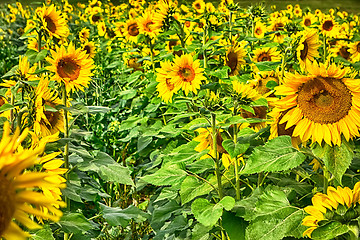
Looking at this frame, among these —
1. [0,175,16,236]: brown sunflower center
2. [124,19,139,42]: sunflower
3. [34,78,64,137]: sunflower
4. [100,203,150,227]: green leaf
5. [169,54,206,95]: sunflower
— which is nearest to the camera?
[0,175,16,236]: brown sunflower center

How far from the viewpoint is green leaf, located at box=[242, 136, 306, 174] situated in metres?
1.50

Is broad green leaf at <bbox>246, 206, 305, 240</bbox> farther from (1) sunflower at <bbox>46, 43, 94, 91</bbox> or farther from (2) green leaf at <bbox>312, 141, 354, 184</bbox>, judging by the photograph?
(1) sunflower at <bbox>46, 43, 94, 91</bbox>

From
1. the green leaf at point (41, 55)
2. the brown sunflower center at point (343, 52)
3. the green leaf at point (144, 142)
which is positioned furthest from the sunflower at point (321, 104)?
the brown sunflower center at point (343, 52)

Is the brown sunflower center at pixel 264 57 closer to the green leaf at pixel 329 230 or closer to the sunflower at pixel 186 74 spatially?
the sunflower at pixel 186 74

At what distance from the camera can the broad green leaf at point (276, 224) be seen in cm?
148

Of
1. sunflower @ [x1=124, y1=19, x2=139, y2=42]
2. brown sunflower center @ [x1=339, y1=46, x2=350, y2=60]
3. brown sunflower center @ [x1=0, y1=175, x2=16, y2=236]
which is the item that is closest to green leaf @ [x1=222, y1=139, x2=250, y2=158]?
brown sunflower center @ [x1=0, y1=175, x2=16, y2=236]

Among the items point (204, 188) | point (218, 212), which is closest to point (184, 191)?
point (204, 188)

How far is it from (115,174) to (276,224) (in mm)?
884

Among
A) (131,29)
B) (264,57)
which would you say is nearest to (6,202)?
(264,57)

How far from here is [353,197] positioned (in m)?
1.33

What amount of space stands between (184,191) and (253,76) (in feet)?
2.36

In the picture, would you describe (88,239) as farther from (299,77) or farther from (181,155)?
(299,77)

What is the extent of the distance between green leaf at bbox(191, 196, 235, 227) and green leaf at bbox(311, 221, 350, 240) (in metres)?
0.34

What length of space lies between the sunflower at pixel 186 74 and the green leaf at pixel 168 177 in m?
0.62
